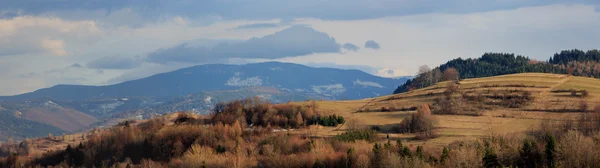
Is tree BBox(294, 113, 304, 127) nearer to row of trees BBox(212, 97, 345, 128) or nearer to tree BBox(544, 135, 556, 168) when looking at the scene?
row of trees BBox(212, 97, 345, 128)

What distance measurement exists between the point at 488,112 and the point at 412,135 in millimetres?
29659

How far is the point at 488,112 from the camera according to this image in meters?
152

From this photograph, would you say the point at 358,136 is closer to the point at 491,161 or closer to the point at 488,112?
the point at 488,112

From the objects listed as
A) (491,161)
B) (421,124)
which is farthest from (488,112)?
(491,161)

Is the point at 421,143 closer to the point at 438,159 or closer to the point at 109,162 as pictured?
the point at 438,159

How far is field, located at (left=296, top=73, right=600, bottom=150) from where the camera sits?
128375 millimetres

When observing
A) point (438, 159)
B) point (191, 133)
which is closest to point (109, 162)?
point (191, 133)

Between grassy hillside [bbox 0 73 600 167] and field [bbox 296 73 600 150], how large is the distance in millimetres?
271

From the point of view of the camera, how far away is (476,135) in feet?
401

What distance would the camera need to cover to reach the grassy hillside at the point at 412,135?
3410 inches

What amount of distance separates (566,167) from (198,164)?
7594 centimetres

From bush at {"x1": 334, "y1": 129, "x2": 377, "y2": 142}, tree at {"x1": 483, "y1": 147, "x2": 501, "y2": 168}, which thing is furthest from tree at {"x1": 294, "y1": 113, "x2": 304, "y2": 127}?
tree at {"x1": 483, "y1": 147, "x2": 501, "y2": 168}

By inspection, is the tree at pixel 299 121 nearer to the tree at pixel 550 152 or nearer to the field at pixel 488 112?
the field at pixel 488 112

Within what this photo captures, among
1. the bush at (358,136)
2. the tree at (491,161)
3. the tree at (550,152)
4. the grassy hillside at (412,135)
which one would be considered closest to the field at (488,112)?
the grassy hillside at (412,135)
